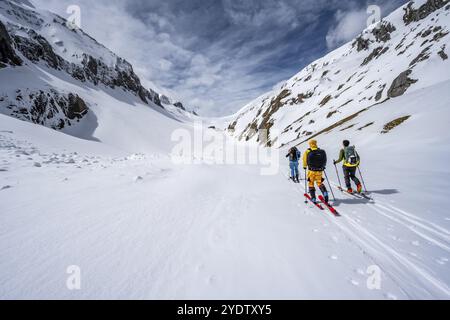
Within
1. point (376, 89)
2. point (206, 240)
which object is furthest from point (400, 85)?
point (206, 240)

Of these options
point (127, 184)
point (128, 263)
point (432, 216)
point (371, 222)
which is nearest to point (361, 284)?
point (371, 222)

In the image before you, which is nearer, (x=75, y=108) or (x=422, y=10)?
(x=75, y=108)

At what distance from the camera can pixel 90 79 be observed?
283 feet

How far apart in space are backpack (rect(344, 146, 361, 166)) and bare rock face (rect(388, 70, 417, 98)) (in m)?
32.1

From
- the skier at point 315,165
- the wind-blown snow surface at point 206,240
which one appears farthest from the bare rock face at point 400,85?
the skier at point 315,165

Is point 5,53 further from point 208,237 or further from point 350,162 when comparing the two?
point 350,162

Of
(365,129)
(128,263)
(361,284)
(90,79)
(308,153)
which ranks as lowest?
(361,284)

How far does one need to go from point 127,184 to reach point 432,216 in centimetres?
959

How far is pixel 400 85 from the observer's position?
102 ft

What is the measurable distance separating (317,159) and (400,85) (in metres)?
36.7

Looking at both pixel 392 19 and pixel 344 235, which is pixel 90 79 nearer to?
pixel 344 235

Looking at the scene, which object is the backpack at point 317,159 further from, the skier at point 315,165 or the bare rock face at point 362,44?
the bare rock face at point 362,44

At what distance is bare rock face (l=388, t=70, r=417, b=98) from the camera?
3008 centimetres

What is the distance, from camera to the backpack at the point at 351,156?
7688mm
